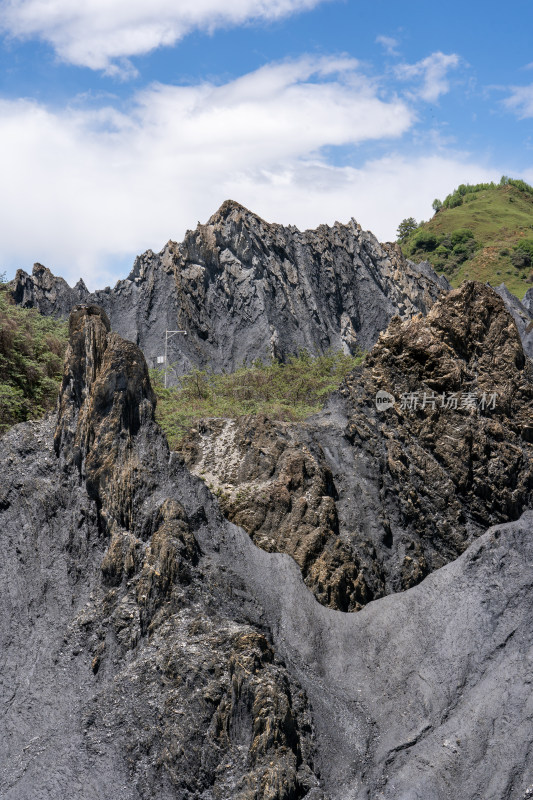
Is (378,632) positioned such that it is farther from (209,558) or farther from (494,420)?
(494,420)

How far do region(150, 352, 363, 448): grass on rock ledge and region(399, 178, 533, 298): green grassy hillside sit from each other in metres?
43.8

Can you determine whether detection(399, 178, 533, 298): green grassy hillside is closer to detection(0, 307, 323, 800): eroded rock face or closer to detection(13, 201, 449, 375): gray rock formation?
detection(13, 201, 449, 375): gray rock formation

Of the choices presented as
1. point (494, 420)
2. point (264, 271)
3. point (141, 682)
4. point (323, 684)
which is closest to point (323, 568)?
point (323, 684)

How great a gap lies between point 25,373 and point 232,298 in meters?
16.6

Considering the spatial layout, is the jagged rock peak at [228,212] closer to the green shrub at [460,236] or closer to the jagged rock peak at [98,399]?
the jagged rock peak at [98,399]

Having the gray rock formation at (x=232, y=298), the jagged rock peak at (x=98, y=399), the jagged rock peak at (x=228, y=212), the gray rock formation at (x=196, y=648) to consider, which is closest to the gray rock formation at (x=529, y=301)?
the gray rock formation at (x=232, y=298)

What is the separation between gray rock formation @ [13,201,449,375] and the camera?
29.0m

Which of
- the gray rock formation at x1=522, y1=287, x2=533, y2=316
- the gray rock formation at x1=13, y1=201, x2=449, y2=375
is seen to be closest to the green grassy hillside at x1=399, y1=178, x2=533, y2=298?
the gray rock formation at x1=522, y1=287, x2=533, y2=316

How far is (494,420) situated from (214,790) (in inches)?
248

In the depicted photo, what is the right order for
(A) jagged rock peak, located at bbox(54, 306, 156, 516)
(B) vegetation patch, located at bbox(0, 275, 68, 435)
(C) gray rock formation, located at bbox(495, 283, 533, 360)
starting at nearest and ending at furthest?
(A) jagged rock peak, located at bbox(54, 306, 156, 516), (B) vegetation patch, located at bbox(0, 275, 68, 435), (C) gray rock formation, located at bbox(495, 283, 533, 360)

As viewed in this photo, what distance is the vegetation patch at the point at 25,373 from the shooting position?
12.5 m

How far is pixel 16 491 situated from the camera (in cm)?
862

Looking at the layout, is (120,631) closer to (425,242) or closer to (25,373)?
(25,373)

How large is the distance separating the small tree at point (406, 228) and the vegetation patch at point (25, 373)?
254ft
